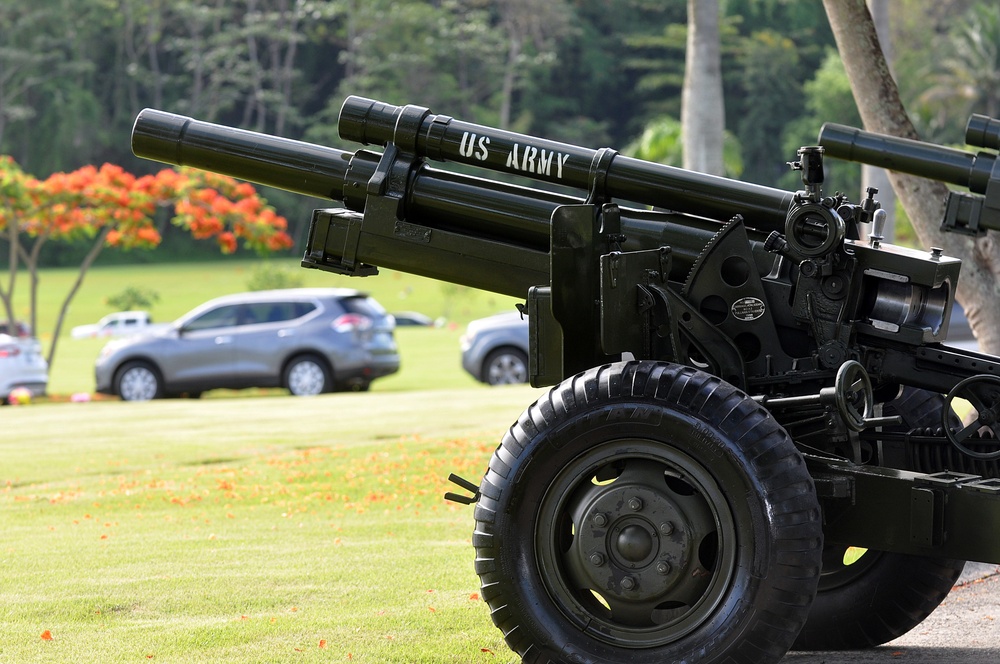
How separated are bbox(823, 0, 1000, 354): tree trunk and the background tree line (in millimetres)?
A: 58968

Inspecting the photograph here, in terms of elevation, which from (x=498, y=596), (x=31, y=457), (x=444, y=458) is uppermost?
(x=498, y=596)

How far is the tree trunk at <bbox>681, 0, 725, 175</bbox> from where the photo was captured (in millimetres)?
17406

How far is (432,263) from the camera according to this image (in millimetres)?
6148

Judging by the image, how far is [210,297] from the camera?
188 ft

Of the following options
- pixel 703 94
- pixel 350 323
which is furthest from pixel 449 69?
pixel 703 94

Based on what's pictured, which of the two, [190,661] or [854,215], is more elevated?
[854,215]

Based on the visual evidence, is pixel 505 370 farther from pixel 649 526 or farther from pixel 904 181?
pixel 649 526

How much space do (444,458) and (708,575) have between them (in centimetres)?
776

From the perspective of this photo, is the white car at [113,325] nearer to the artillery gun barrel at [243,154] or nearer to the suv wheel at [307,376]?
the suv wheel at [307,376]

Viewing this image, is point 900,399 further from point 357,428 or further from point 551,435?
point 357,428

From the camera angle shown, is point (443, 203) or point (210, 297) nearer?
point (443, 203)

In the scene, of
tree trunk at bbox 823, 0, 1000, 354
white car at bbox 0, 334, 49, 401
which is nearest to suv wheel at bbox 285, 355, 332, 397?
white car at bbox 0, 334, 49, 401

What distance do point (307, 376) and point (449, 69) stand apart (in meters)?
56.4

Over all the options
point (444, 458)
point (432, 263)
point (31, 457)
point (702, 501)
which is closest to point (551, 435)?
point (702, 501)
